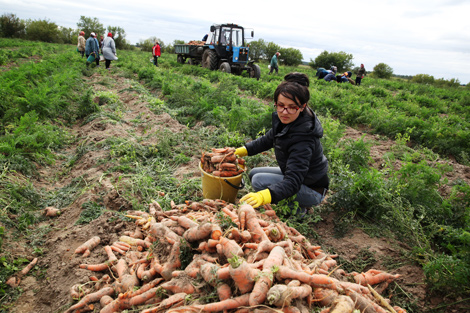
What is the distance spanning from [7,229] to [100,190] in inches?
41.2

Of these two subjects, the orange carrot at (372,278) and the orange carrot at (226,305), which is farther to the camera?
the orange carrot at (372,278)

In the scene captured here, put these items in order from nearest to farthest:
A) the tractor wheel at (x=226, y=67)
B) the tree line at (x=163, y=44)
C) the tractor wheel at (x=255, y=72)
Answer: the tractor wheel at (x=255, y=72), the tractor wheel at (x=226, y=67), the tree line at (x=163, y=44)

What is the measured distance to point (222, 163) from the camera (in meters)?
3.20

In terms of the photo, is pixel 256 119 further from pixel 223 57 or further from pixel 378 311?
pixel 223 57

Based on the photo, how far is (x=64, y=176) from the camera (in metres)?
4.50

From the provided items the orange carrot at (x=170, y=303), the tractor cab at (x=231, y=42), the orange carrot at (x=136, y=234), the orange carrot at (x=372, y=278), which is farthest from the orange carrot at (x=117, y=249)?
the tractor cab at (x=231, y=42)

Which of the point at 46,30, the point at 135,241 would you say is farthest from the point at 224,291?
the point at 46,30

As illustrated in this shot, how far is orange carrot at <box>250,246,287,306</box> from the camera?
1706 millimetres

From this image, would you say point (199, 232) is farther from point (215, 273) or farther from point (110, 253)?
point (110, 253)

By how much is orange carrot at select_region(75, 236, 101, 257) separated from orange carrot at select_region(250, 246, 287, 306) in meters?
1.86

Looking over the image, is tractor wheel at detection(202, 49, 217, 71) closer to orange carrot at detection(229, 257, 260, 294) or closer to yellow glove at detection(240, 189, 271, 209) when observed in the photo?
yellow glove at detection(240, 189, 271, 209)

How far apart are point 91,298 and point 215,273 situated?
3.49 feet

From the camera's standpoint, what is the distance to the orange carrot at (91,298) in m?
2.14

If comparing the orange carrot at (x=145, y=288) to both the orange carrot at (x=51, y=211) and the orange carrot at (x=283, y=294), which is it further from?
the orange carrot at (x=51, y=211)
